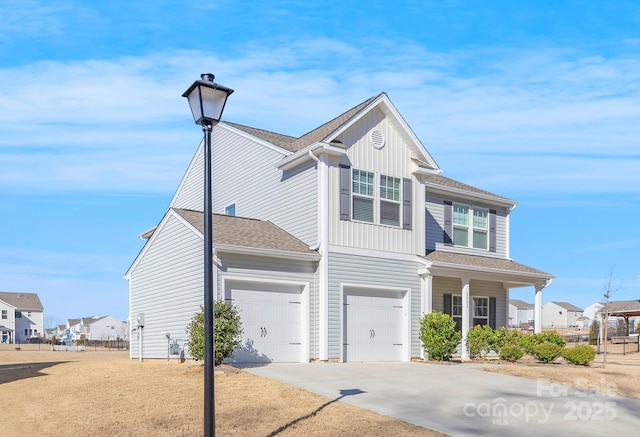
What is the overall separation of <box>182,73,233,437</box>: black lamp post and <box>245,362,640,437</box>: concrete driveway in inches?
162

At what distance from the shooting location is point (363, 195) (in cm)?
1948

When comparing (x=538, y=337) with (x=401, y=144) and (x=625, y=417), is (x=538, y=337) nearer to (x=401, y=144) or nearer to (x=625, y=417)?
(x=401, y=144)

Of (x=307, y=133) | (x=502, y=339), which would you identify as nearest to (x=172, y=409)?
(x=307, y=133)

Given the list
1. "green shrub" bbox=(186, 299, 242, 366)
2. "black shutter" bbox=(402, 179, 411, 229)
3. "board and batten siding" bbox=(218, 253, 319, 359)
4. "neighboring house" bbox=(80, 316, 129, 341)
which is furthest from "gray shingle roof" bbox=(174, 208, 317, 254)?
"neighboring house" bbox=(80, 316, 129, 341)

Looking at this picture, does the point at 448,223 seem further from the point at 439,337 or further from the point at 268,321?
the point at 268,321

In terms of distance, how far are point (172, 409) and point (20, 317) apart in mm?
92681

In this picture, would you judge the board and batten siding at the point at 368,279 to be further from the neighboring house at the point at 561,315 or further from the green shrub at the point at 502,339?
the neighboring house at the point at 561,315

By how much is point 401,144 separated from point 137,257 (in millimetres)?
10066

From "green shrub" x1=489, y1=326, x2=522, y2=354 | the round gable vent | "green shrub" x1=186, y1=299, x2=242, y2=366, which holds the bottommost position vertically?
"green shrub" x1=489, y1=326, x2=522, y2=354

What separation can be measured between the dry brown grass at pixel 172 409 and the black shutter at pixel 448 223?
1171 cm

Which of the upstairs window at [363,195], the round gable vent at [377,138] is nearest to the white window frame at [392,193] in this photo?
the upstairs window at [363,195]

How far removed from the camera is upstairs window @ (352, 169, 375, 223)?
63.2 ft

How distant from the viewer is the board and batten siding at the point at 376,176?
18688 mm

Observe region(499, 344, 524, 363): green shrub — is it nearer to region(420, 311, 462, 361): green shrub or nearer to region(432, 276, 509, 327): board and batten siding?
region(420, 311, 462, 361): green shrub
